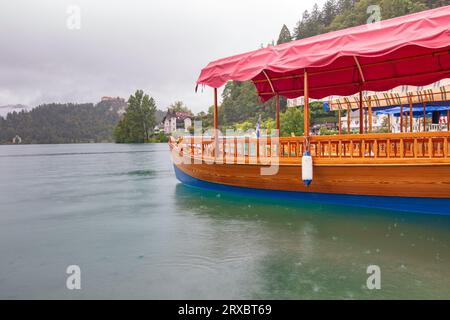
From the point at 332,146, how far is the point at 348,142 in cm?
81

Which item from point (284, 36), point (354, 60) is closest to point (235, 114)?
point (284, 36)

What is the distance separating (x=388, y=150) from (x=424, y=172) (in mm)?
693

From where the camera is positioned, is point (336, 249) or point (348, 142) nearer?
point (336, 249)

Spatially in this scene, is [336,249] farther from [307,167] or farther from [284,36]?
[284,36]

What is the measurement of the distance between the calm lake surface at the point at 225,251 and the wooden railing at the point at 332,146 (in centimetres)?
106

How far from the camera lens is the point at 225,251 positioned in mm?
5211

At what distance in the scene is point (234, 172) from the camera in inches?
368

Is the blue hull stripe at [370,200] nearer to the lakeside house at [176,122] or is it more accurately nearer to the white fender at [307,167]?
the white fender at [307,167]

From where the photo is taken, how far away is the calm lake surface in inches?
153

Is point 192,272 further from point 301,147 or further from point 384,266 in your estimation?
point 301,147

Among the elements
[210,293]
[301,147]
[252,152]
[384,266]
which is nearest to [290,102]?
[252,152]

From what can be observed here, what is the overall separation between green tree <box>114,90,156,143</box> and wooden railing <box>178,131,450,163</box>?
85.5 metres

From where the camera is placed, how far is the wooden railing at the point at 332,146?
6.56 metres

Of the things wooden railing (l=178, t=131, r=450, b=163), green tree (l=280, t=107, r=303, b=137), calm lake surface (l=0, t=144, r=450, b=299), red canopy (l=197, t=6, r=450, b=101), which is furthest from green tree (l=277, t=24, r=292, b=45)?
calm lake surface (l=0, t=144, r=450, b=299)
